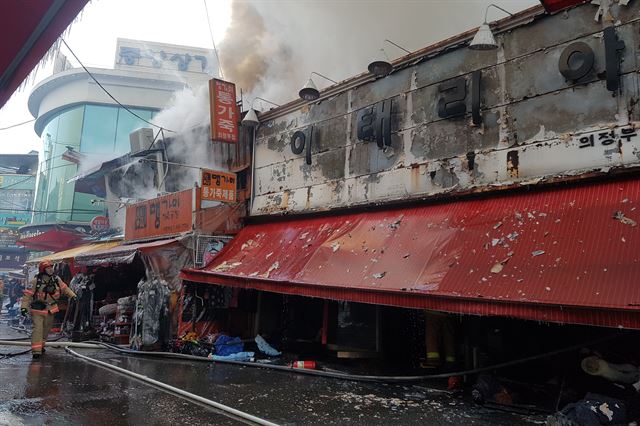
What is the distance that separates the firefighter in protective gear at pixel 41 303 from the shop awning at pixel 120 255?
1.89m

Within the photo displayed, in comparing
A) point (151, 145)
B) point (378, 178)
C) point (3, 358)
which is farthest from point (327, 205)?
point (151, 145)

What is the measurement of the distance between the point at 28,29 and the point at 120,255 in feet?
33.7

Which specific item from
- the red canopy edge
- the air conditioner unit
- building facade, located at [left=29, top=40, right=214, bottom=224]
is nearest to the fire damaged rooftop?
the red canopy edge

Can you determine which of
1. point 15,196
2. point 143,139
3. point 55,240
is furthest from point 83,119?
point 143,139

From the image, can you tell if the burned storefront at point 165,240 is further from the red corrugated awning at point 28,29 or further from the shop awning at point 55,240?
the red corrugated awning at point 28,29

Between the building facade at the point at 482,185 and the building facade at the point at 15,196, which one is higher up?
the building facade at the point at 15,196

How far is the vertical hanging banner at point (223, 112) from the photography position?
11.6 metres

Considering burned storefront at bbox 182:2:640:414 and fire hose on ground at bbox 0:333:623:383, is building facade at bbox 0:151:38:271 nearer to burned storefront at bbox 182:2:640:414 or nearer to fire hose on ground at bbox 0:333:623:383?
fire hose on ground at bbox 0:333:623:383

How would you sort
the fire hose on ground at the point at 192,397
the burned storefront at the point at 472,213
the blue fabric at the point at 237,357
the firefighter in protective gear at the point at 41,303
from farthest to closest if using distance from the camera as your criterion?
1. the blue fabric at the point at 237,357
2. the firefighter in protective gear at the point at 41,303
3. the burned storefront at the point at 472,213
4. the fire hose on ground at the point at 192,397

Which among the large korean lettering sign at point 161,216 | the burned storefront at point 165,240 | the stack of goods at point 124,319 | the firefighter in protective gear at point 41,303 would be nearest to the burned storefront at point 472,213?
Answer: the burned storefront at point 165,240

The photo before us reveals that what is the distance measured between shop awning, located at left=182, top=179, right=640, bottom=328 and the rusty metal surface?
1.78ft

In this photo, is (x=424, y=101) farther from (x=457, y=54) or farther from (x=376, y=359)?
(x=376, y=359)

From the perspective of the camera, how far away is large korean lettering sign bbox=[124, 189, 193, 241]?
1168cm

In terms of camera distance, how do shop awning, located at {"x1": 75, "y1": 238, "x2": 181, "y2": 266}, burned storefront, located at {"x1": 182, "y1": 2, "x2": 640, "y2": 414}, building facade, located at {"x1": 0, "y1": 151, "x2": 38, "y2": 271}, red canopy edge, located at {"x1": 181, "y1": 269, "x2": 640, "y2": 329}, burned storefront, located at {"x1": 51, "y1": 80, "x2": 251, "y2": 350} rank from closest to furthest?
1. red canopy edge, located at {"x1": 181, "y1": 269, "x2": 640, "y2": 329}
2. burned storefront, located at {"x1": 182, "y1": 2, "x2": 640, "y2": 414}
3. burned storefront, located at {"x1": 51, "y1": 80, "x2": 251, "y2": 350}
4. shop awning, located at {"x1": 75, "y1": 238, "x2": 181, "y2": 266}
5. building facade, located at {"x1": 0, "y1": 151, "x2": 38, "y2": 271}
